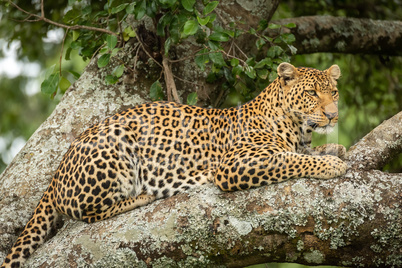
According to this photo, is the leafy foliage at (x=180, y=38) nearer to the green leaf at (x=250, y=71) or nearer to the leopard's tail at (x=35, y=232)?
the green leaf at (x=250, y=71)

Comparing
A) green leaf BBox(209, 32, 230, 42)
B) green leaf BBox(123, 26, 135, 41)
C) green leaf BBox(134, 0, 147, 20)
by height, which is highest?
green leaf BBox(134, 0, 147, 20)

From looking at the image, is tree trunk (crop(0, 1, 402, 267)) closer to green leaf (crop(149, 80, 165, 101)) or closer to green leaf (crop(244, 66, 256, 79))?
green leaf (crop(244, 66, 256, 79))

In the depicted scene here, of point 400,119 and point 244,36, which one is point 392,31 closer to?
point 244,36

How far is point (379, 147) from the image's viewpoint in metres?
5.34

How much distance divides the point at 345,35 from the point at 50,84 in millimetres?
6147

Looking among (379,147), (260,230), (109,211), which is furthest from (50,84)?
(379,147)

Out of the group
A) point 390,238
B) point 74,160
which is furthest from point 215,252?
point 74,160

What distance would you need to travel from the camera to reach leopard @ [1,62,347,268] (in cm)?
564

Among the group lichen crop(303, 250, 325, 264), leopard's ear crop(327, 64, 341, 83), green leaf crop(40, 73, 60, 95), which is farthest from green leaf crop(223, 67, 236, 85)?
lichen crop(303, 250, 325, 264)

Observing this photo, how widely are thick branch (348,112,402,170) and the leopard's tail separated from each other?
3.72m

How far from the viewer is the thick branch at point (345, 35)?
950 cm

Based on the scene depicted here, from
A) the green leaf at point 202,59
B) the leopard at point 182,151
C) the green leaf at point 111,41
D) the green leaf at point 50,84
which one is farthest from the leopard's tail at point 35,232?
the green leaf at point 202,59

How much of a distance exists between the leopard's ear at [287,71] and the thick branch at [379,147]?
1.42m

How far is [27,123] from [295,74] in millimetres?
→ 7095
